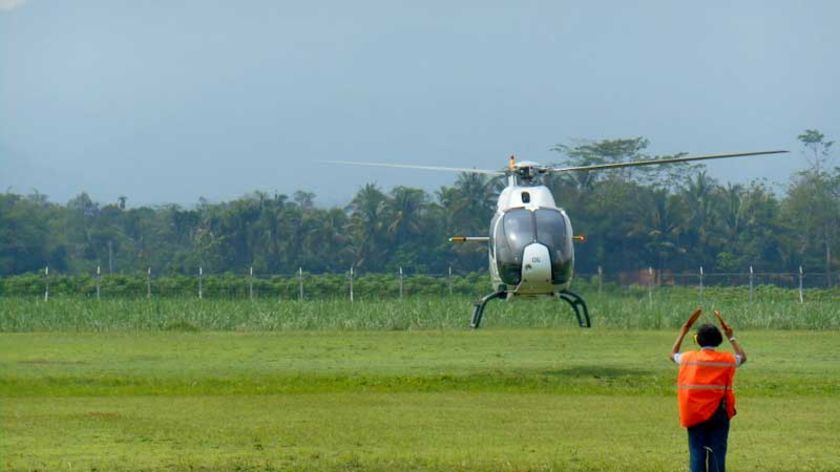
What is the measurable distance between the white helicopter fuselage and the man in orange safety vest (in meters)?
15.9

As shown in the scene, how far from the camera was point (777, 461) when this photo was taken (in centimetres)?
1388

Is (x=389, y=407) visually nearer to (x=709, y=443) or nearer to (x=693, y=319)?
(x=693, y=319)

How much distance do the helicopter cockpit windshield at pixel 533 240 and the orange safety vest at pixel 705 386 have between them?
16.1m

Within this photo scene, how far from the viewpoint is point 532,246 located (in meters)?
Result: 27.4

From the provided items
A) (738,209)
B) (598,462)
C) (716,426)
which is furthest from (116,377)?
(738,209)

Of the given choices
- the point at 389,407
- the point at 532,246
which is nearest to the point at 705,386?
the point at 389,407

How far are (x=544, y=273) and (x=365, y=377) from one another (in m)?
5.14

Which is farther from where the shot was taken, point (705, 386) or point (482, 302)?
point (482, 302)

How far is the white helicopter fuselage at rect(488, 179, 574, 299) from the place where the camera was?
2741 centimetres

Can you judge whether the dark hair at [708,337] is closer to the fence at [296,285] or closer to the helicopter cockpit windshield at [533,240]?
the helicopter cockpit windshield at [533,240]

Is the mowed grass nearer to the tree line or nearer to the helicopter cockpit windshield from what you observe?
the helicopter cockpit windshield

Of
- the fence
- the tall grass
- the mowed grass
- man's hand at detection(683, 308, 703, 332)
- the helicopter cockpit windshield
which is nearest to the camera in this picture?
man's hand at detection(683, 308, 703, 332)

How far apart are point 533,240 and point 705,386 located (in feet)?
53.4

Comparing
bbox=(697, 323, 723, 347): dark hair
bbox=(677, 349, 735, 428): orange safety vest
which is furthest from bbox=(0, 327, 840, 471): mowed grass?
bbox=(697, 323, 723, 347): dark hair
